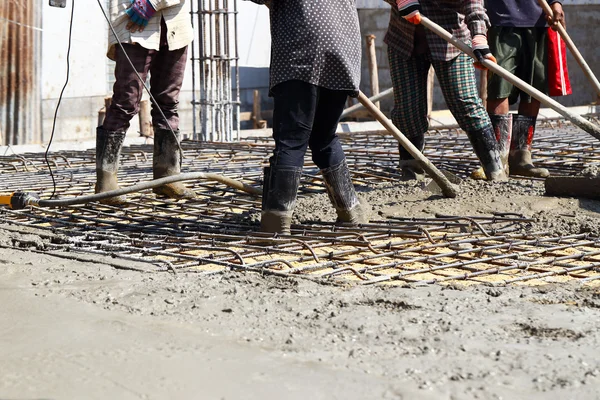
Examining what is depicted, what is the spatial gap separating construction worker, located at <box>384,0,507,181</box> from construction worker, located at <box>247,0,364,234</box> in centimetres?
115

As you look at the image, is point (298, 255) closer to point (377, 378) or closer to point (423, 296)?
point (423, 296)

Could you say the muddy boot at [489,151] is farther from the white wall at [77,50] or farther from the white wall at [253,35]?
the white wall at [253,35]

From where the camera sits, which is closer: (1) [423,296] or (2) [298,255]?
(1) [423,296]

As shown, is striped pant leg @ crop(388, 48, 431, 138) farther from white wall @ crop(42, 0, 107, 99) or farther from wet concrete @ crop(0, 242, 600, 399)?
white wall @ crop(42, 0, 107, 99)

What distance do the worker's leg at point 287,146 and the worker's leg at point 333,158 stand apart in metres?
0.18

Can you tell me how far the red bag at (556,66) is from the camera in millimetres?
5941

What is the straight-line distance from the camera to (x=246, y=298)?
3.02 meters

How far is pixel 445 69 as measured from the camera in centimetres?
529

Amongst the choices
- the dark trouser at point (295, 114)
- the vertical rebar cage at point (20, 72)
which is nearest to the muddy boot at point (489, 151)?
the dark trouser at point (295, 114)

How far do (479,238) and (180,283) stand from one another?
141 centimetres

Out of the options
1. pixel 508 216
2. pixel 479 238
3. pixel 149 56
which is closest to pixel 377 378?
pixel 479 238

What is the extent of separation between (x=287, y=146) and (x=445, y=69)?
161 cm

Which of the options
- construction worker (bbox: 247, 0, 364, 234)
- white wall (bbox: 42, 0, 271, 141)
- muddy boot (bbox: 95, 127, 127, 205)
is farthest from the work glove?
white wall (bbox: 42, 0, 271, 141)

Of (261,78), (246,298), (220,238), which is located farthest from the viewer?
(261,78)
